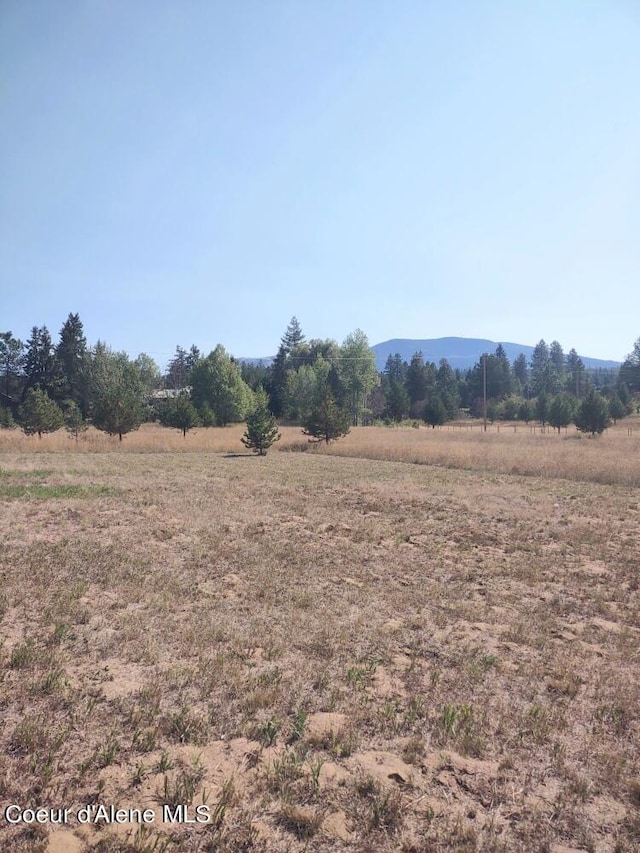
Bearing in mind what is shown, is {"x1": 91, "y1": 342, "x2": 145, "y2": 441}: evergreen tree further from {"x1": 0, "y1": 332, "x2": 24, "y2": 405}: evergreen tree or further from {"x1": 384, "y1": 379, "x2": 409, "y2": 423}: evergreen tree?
{"x1": 384, "y1": 379, "x2": 409, "y2": 423}: evergreen tree

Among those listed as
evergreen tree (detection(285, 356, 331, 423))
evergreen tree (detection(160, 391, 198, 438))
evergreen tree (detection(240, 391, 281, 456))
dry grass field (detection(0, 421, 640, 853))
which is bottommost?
dry grass field (detection(0, 421, 640, 853))

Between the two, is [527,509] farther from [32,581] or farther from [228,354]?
[228,354]

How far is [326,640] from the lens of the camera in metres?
5.29

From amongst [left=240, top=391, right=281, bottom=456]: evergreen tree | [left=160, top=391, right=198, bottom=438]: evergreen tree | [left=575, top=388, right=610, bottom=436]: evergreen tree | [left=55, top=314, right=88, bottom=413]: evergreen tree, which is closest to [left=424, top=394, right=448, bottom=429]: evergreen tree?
[left=575, top=388, right=610, bottom=436]: evergreen tree

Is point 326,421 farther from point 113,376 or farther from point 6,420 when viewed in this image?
point 113,376

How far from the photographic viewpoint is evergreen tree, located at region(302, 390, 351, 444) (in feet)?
110

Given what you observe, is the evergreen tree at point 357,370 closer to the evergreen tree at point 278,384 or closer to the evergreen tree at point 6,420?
the evergreen tree at point 278,384

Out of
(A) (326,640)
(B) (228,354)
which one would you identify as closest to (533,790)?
(A) (326,640)

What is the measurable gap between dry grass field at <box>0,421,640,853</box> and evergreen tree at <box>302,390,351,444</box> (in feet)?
74.7

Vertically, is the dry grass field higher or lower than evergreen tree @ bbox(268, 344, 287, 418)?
lower

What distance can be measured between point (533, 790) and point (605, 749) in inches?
35.8

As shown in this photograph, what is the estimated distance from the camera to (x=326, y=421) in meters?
33.4

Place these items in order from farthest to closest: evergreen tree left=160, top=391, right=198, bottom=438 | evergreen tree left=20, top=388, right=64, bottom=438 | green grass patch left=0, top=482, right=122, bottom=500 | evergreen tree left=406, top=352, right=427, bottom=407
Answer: evergreen tree left=406, top=352, right=427, bottom=407, evergreen tree left=160, top=391, right=198, bottom=438, evergreen tree left=20, top=388, right=64, bottom=438, green grass patch left=0, top=482, right=122, bottom=500

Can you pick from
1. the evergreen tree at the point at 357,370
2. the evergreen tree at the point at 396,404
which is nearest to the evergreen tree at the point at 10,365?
the evergreen tree at the point at 357,370
